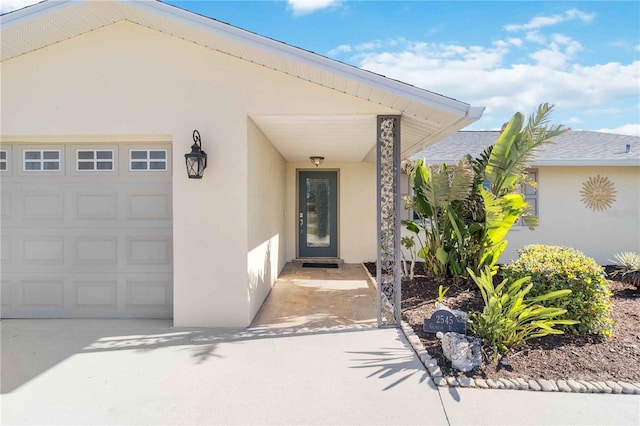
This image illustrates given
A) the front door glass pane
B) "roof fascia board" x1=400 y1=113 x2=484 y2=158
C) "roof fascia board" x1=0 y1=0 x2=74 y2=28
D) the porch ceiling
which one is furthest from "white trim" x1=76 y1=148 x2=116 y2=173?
the front door glass pane

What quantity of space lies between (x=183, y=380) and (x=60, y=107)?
3.79 metres

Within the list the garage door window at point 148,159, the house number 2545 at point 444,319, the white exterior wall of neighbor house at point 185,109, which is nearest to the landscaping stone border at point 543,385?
the house number 2545 at point 444,319

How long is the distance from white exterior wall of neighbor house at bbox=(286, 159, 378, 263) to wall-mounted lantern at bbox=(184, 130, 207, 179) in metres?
5.26

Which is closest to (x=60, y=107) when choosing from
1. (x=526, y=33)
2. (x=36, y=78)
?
(x=36, y=78)

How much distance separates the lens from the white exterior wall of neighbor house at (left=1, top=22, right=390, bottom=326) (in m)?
4.47

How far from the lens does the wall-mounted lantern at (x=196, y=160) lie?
14.1 feet

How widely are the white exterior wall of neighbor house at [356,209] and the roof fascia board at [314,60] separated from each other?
5.59 meters

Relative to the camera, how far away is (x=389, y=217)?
15.5 feet

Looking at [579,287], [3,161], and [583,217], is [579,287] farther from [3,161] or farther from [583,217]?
[3,161]

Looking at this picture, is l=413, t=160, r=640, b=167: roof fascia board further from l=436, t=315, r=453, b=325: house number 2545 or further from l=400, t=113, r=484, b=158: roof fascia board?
l=436, t=315, r=453, b=325: house number 2545

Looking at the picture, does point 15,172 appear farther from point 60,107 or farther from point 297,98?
point 297,98

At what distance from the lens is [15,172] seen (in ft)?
16.2

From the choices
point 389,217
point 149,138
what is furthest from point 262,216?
A: point 389,217

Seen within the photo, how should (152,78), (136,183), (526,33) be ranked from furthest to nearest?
(526,33) < (136,183) < (152,78)
